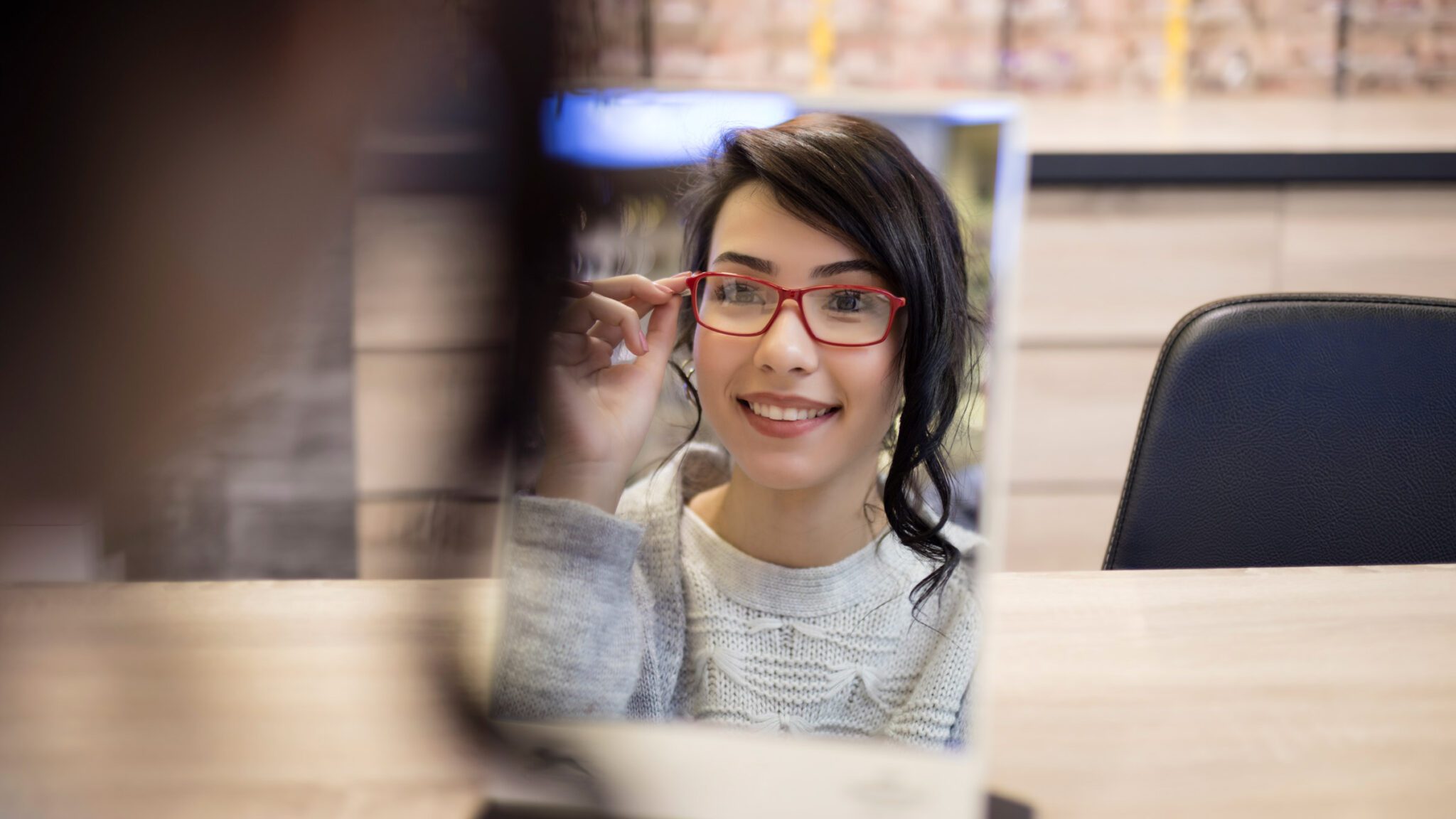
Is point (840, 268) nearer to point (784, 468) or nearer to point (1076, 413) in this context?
point (784, 468)

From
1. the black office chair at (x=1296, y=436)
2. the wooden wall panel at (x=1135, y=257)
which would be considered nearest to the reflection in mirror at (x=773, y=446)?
the black office chair at (x=1296, y=436)

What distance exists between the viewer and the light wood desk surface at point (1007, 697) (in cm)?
27

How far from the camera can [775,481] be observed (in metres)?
0.40

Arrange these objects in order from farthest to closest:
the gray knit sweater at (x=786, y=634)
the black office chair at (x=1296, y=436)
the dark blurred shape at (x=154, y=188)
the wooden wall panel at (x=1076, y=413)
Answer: the wooden wall panel at (x=1076, y=413)
the black office chair at (x=1296, y=436)
the gray knit sweater at (x=786, y=634)
the dark blurred shape at (x=154, y=188)

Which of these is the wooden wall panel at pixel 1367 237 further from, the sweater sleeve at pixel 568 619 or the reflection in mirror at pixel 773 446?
the sweater sleeve at pixel 568 619

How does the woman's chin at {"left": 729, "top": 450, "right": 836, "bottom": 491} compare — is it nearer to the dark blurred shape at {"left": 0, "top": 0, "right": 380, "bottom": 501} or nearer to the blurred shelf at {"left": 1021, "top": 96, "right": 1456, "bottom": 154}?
the dark blurred shape at {"left": 0, "top": 0, "right": 380, "bottom": 501}

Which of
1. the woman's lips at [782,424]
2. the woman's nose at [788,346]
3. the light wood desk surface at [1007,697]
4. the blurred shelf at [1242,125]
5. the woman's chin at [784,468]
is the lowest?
the light wood desk surface at [1007,697]

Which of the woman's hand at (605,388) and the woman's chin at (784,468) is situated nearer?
the woman's hand at (605,388)

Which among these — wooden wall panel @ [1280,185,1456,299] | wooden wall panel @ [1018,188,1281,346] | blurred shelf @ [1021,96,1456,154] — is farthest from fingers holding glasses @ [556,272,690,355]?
wooden wall panel @ [1280,185,1456,299]

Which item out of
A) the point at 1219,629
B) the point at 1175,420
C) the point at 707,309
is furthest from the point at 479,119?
the point at 1175,420

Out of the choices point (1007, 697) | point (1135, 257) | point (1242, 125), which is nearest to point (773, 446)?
Result: point (1007, 697)

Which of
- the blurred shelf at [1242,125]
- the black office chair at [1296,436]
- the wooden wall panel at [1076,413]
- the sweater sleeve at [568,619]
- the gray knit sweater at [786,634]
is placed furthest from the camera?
the wooden wall panel at [1076,413]

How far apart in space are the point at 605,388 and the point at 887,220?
0.11m

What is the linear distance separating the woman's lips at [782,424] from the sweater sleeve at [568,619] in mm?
59
